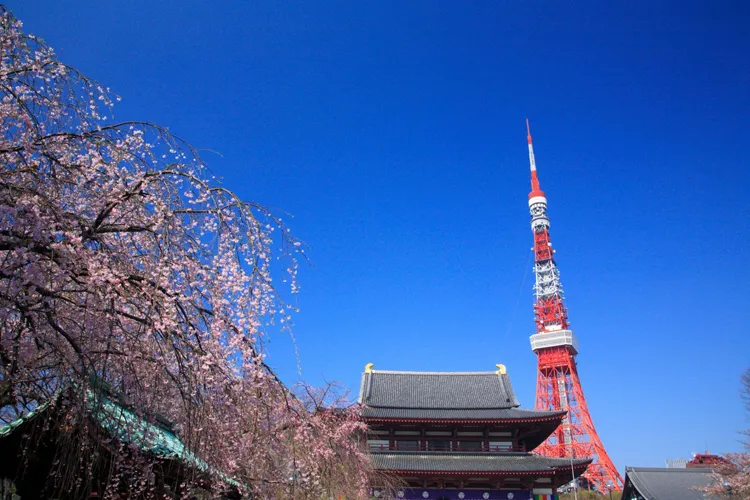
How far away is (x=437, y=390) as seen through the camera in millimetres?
27891

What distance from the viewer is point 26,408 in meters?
5.10

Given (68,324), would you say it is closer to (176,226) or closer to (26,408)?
(26,408)

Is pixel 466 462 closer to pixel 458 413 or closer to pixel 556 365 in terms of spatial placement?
pixel 458 413

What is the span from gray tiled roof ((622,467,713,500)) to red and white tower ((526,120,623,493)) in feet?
40.3

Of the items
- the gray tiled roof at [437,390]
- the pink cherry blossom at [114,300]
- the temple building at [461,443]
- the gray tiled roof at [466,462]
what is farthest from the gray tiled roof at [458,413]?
the pink cherry blossom at [114,300]

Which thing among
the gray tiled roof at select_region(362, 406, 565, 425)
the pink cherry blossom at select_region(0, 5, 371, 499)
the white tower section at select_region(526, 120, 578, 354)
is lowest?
the pink cherry blossom at select_region(0, 5, 371, 499)

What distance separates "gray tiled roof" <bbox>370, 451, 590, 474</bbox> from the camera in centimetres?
2158

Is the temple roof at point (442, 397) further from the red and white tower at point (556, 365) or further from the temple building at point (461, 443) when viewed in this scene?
the red and white tower at point (556, 365)

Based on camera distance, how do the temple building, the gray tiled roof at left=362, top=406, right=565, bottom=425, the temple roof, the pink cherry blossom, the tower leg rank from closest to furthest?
the pink cherry blossom
the temple building
the gray tiled roof at left=362, top=406, right=565, bottom=425
the temple roof
the tower leg

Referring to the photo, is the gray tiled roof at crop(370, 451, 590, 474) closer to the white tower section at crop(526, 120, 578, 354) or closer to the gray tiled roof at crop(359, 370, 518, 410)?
the gray tiled roof at crop(359, 370, 518, 410)

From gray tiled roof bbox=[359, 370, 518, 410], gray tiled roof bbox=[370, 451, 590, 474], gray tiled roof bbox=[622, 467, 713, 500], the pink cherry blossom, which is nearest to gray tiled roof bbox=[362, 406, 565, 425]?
gray tiled roof bbox=[359, 370, 518, 410]

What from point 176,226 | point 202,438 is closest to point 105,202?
point 176,226

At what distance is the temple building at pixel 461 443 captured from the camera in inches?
861

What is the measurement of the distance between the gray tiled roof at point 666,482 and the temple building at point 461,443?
7.93 metres
